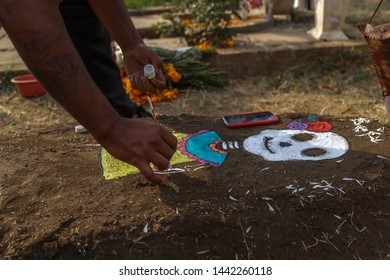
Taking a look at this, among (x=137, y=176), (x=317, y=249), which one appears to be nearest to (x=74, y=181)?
(x=137, y=176)

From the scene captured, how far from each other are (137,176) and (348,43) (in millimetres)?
3226

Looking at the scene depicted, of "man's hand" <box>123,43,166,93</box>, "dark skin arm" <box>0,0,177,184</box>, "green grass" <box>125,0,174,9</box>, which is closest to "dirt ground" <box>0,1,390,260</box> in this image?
"dark skin arm" <box>0,0,177,184</box>

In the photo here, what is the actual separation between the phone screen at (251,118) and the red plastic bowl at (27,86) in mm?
2310

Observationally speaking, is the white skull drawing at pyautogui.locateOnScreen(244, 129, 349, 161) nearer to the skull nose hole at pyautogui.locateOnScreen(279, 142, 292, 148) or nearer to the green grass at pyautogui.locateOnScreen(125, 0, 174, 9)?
the skull nose hole at pyautogui.locateOnScreen(279, 142, 292, 148)

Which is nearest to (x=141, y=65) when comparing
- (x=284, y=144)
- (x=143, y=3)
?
(x=284, y=144)

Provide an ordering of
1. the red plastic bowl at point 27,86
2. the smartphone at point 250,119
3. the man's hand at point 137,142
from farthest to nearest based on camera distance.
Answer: the red plastic bowl at point 27,86 < the smartphone at point 250,119 < the man's hand at point 137,142

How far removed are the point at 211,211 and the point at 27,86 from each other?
3.00 m

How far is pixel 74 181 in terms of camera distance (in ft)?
6.22

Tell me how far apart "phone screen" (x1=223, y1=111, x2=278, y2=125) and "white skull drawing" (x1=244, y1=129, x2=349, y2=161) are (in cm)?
13

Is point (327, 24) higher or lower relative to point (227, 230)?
lower

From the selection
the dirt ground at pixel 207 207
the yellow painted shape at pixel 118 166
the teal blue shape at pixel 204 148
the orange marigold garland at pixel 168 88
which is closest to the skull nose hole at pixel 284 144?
the dirt ground at pixel 207 207

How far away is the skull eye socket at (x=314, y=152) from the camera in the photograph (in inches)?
77.1

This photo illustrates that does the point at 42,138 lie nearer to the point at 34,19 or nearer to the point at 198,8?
the point at 34,19

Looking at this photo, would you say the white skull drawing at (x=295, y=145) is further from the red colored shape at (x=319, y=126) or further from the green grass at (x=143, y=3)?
the green grass at (x=143, y=3)
